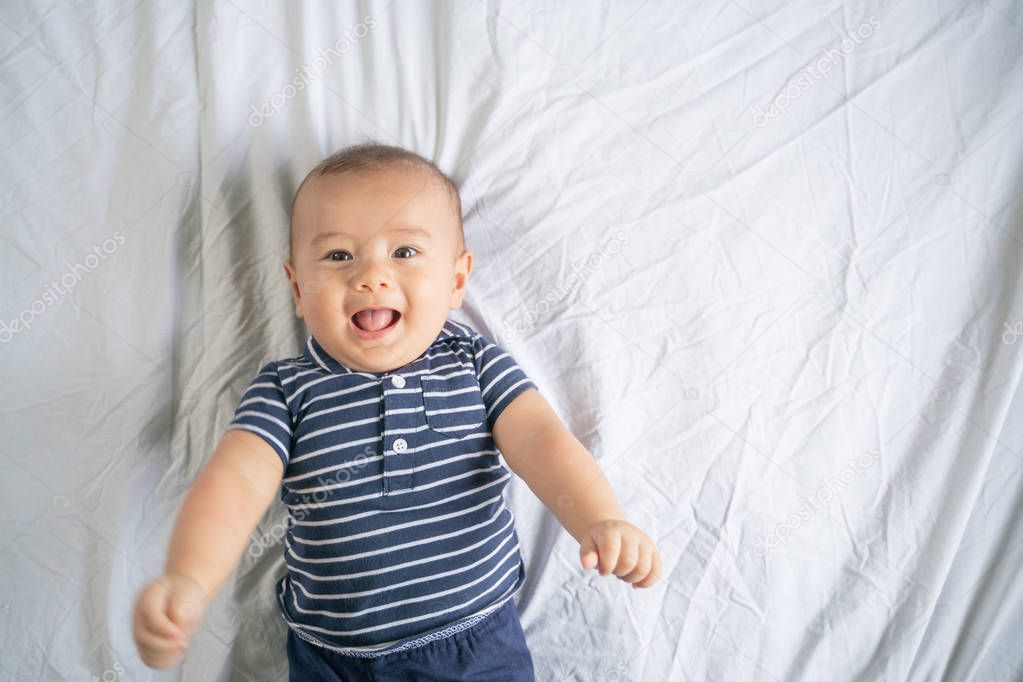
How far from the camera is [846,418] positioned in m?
1.05

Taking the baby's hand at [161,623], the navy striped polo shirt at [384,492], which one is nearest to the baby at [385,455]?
the navy striped polo shirt at [384,492]

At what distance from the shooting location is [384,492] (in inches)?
36.5

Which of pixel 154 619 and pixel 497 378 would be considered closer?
pixel 154 619

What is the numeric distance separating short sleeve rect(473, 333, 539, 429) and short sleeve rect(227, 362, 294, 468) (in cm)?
25

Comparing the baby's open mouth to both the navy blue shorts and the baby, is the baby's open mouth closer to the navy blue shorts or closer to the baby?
the baby

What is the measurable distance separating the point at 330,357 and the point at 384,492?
0.63 ft

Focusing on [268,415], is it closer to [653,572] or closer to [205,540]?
[205,540]

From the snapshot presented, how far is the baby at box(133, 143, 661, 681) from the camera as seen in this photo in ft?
3.04

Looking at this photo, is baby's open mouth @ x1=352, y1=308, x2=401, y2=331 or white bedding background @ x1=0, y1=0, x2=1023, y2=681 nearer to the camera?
baby's open mouth @ x1=352, y1=308, x2=401, y2=331

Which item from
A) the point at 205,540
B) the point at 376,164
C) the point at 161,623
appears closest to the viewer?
the point at 161,623

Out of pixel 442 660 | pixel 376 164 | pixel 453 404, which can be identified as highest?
pixel 376 164

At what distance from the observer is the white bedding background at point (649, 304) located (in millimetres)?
1046

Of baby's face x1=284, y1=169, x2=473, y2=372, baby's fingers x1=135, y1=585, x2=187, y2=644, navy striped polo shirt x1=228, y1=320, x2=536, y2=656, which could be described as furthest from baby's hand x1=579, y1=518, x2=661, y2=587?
baby's fingers x1=135, y1=585, x2=187, y2=644

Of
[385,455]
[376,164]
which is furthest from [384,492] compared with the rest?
[376,164]
